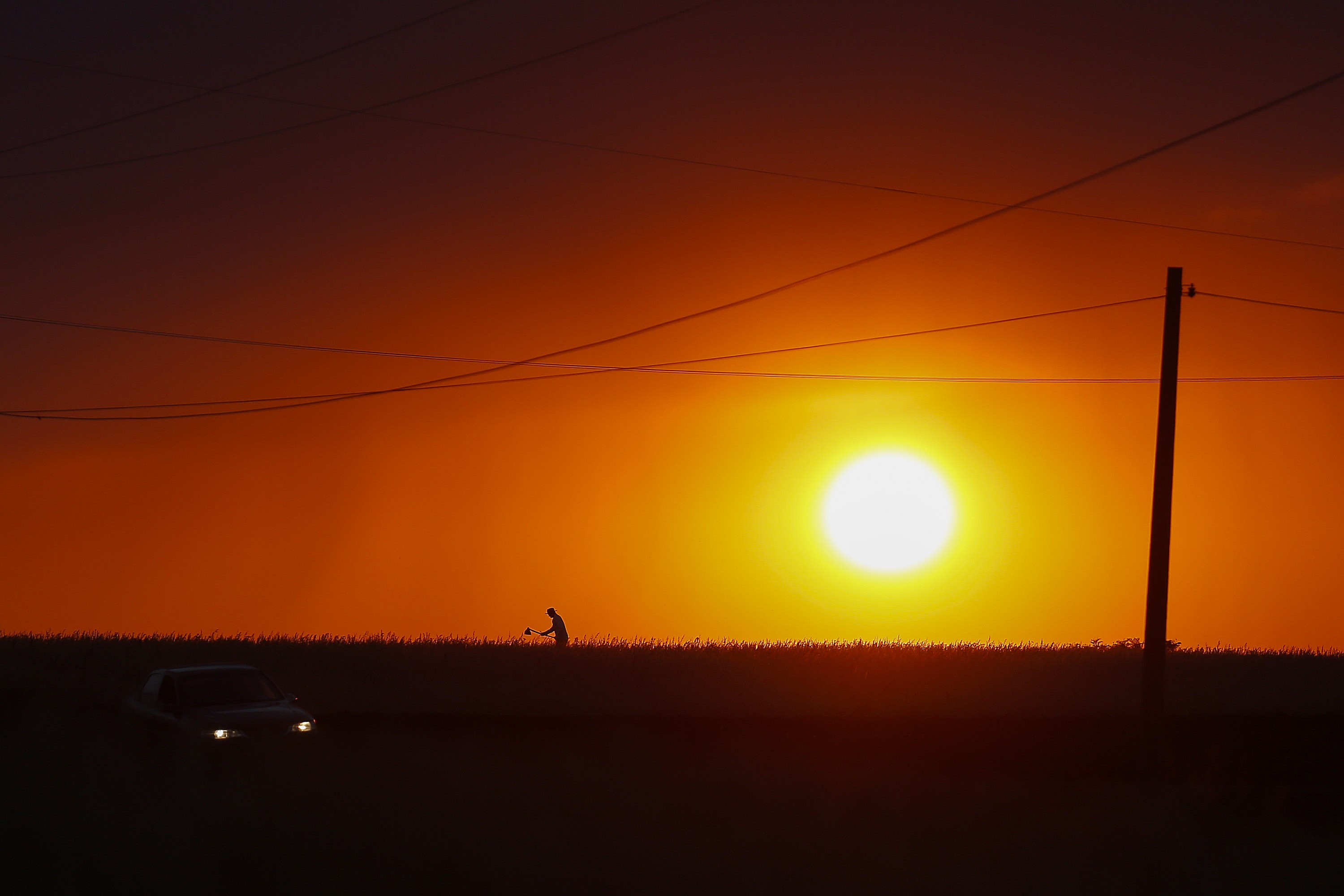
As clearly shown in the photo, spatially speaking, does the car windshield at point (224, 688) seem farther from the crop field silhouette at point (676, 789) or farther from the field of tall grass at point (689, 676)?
the field of tall grass at point (689, 676)

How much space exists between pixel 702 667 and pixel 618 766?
16.7 meters

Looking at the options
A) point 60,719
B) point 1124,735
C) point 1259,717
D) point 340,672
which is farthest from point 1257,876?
point 340,672

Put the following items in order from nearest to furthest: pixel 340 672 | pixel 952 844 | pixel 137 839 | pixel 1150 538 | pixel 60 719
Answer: pixel 137 839 < pixel 952 844 < pixel 1150 538 < pixel 60 719 < pixel 340 672

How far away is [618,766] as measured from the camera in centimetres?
1703

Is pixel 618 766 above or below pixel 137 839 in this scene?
above

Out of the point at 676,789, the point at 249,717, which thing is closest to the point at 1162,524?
the point at 676,789

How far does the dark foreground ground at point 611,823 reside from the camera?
11.5m

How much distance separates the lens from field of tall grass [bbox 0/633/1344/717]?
1115 inches

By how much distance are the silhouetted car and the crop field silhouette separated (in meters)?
0.31

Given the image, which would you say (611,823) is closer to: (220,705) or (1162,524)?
(220,705)

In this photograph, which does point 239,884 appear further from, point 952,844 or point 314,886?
point 952,844

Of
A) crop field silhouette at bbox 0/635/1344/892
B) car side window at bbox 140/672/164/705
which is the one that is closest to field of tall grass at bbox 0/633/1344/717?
crop field silhouette at bbox 0/635/1344/892

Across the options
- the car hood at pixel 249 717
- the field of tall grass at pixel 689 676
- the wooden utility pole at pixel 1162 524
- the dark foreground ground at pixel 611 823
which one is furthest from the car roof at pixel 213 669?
the wooden utility pole at pixel 1162 524

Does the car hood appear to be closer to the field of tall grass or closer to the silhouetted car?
the silhouetted car
